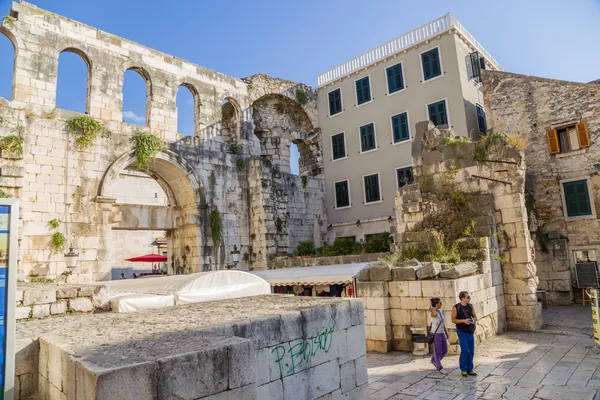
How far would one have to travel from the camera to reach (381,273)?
8.67 m

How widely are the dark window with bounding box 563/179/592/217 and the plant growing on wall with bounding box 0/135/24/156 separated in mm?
18751

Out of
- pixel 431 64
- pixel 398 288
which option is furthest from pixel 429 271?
pixel 431 64

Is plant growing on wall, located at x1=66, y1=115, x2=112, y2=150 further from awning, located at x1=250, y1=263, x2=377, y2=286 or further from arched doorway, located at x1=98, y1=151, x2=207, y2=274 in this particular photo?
awning, located at x1=250, y1=263, x2=377, y2=286

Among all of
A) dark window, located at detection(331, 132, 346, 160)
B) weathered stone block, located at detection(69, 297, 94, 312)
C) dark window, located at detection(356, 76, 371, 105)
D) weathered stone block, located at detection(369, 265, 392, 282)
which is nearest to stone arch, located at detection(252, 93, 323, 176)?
dark window, located at detection(331, 132, 346, 160)

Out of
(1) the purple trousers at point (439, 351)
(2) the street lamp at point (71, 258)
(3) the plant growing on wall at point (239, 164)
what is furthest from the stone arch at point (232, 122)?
(1) the purple trousers at point (439, 351)

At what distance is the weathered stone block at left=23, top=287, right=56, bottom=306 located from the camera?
508 cm

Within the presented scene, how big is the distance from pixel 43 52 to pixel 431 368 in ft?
45.9

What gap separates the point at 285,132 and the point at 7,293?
18.1 meters

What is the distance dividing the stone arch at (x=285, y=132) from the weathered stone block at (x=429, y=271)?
11385 millimetres

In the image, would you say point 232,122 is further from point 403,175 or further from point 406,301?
point 406,301

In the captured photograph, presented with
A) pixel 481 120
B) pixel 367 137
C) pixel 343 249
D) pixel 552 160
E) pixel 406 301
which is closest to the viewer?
pixel 406 301

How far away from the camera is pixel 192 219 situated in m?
14.8

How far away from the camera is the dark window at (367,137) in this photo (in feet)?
Result: 62.5

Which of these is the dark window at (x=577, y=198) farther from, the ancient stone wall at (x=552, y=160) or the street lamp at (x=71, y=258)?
the street lamp at (x=71, y=258)
